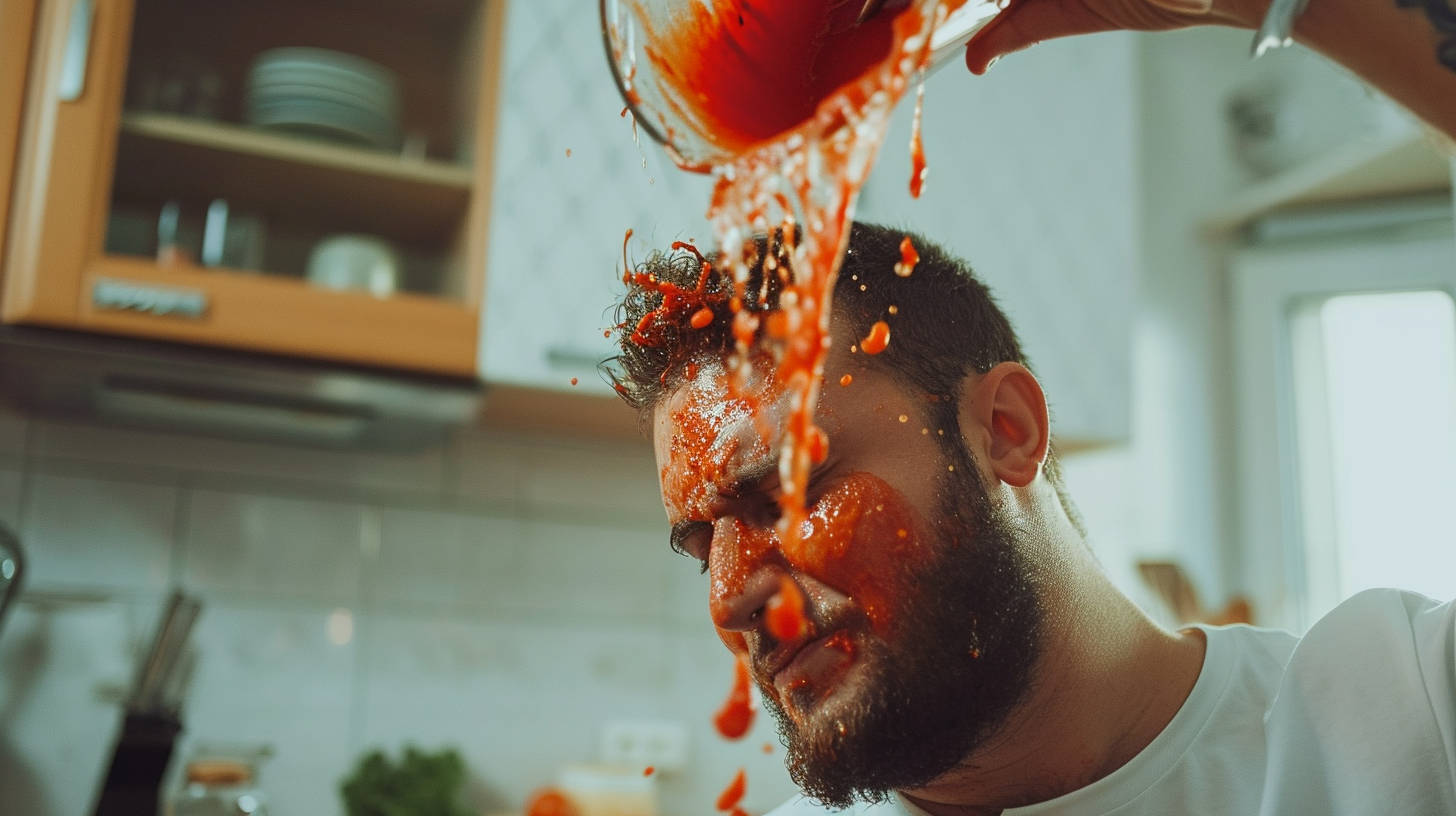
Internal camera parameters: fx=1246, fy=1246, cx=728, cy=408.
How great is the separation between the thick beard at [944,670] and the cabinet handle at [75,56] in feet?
4.00

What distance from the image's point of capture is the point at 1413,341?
7.38 feet

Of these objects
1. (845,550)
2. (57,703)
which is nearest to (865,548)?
(845,550)

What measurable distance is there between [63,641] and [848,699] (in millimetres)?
1381

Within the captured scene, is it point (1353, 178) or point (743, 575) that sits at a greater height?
point (1353, 178)

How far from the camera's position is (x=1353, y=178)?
2.25 m

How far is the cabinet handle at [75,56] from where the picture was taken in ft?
5.14

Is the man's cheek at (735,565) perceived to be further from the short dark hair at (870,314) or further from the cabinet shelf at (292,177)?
the cabinet shelf at (292,177)

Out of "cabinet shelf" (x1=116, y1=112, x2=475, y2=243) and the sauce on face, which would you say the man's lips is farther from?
"cabinet shelf" (x1=116, y1=112, x2=475, y2=243)

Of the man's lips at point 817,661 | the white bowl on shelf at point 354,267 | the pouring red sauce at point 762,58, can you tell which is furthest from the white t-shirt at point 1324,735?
the white bowl on shelf at point 354,267

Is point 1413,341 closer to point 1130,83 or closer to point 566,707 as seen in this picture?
point 1130,83

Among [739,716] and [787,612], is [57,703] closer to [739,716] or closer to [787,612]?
[739,716]

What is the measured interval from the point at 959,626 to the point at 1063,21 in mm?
437

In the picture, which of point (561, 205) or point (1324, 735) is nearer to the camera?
point (1324, 735)

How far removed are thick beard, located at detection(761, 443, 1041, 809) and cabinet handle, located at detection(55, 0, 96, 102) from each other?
1.22m
